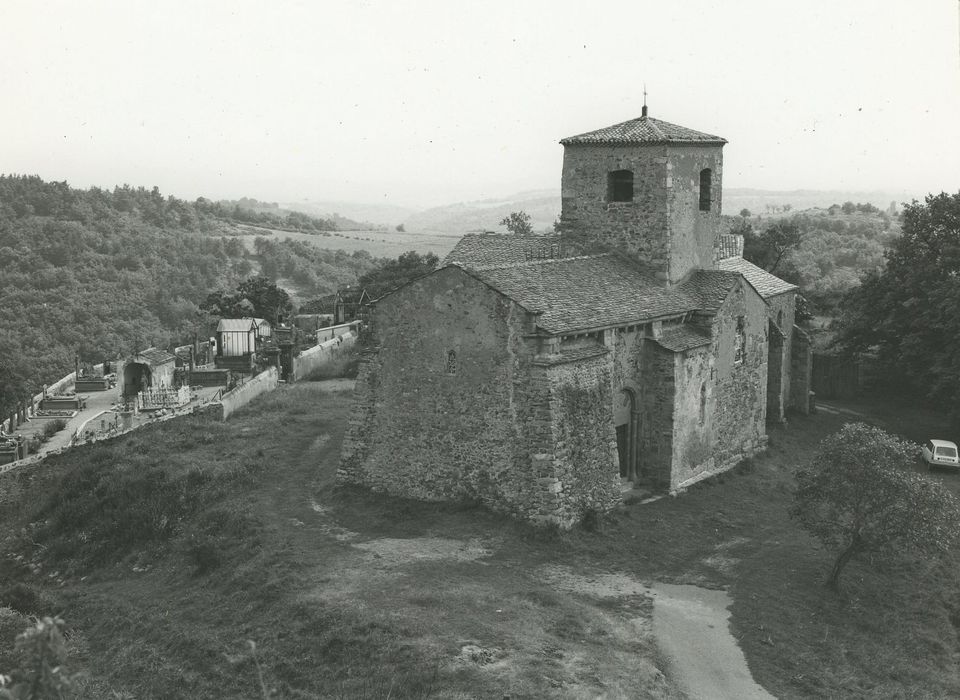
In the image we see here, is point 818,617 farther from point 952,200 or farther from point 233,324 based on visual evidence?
point 233,324

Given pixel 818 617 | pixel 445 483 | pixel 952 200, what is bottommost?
pixel 818 617

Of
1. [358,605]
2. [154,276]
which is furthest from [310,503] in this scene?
[154,276]

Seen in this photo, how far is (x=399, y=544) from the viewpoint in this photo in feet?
64.2

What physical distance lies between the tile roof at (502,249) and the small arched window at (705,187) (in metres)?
4.47

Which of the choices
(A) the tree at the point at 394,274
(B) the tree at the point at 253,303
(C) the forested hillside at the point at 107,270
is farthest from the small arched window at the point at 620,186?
(A) the tree at the point at 394,274

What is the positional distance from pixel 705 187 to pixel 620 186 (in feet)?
9.50

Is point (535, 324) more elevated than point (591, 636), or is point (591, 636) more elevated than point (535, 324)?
point (535, 324)

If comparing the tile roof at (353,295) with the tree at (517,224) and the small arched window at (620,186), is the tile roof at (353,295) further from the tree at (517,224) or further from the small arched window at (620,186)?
the small arched window at (620,186)

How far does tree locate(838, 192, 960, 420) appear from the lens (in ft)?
98.2

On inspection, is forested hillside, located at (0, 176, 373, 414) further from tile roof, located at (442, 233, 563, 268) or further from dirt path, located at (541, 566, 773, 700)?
dirt path, located at (541, 566, 773, 700)

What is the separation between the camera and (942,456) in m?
27.6

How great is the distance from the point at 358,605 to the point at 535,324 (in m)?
7.23

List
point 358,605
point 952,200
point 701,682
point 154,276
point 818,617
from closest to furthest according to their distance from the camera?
point 701,682, point 358,605, point 818,617, point 952,200, point 154,276

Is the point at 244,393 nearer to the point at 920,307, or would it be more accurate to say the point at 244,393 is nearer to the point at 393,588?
the point at 393,588
